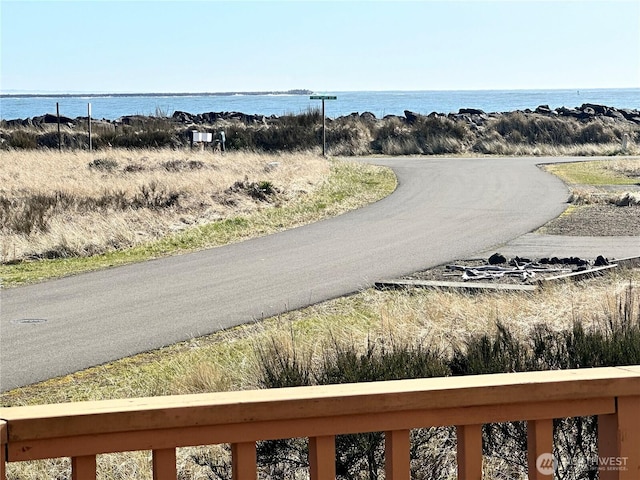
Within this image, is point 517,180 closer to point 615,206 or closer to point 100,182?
point 615,206

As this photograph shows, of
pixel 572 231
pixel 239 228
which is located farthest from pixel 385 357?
pixel 239 228

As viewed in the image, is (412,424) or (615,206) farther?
(615,206)

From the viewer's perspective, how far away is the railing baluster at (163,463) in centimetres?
236

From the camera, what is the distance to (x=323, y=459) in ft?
7.91

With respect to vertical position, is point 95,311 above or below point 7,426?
below

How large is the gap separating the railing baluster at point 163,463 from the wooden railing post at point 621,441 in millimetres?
1135

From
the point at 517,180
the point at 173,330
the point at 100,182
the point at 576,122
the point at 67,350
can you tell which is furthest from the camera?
the point at 576,122

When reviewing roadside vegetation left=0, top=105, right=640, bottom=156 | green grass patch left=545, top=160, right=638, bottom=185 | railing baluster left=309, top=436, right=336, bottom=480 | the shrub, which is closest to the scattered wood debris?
the shrub

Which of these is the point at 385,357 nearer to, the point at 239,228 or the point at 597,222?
the point at 239,228

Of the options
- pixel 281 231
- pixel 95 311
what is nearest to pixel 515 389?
pixel 95 311

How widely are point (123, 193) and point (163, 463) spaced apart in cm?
1869

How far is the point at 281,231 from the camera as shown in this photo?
18266mm

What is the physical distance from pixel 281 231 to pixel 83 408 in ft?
52.3

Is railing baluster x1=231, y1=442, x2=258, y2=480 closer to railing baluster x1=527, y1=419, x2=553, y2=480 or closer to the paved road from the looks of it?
railing baluster x1=527, y1=419, x2=553, y2=480
